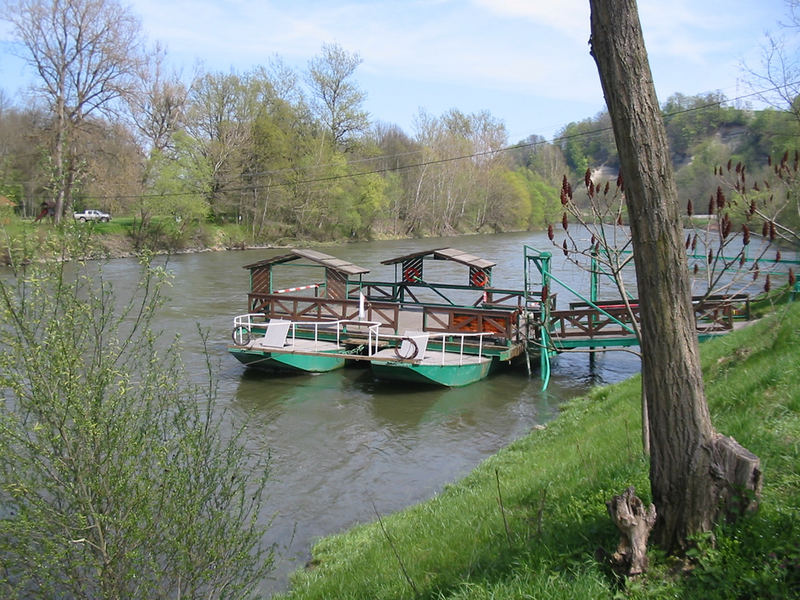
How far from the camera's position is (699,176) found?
6650 centimetres

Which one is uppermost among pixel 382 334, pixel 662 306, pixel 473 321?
pixel 662 306

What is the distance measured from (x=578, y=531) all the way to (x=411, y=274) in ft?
57.2

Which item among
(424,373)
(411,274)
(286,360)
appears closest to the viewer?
(424,373)

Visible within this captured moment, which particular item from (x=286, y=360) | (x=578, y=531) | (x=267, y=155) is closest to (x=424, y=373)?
(x=286, y=360)

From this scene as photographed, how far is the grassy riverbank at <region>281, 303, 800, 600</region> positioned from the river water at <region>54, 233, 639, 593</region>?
1131mm

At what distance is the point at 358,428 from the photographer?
14172 mm

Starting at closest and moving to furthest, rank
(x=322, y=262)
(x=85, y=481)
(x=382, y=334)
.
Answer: (x=85, y=481) < (x=382, y=334) < (x=322, y=262)

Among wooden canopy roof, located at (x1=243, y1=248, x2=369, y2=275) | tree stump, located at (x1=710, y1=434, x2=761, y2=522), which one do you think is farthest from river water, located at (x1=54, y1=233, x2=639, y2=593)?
tree stump, located at (x1=710, y1=434, x2=761, y2=522)

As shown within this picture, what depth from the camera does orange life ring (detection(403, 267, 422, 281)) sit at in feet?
71.5

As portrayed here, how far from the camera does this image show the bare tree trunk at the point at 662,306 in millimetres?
3973

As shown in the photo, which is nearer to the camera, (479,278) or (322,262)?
(322,262)

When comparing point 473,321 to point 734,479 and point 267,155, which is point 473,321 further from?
point 267,155

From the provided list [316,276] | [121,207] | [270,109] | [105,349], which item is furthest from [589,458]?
[270,109]

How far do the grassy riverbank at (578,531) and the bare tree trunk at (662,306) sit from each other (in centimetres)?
26
